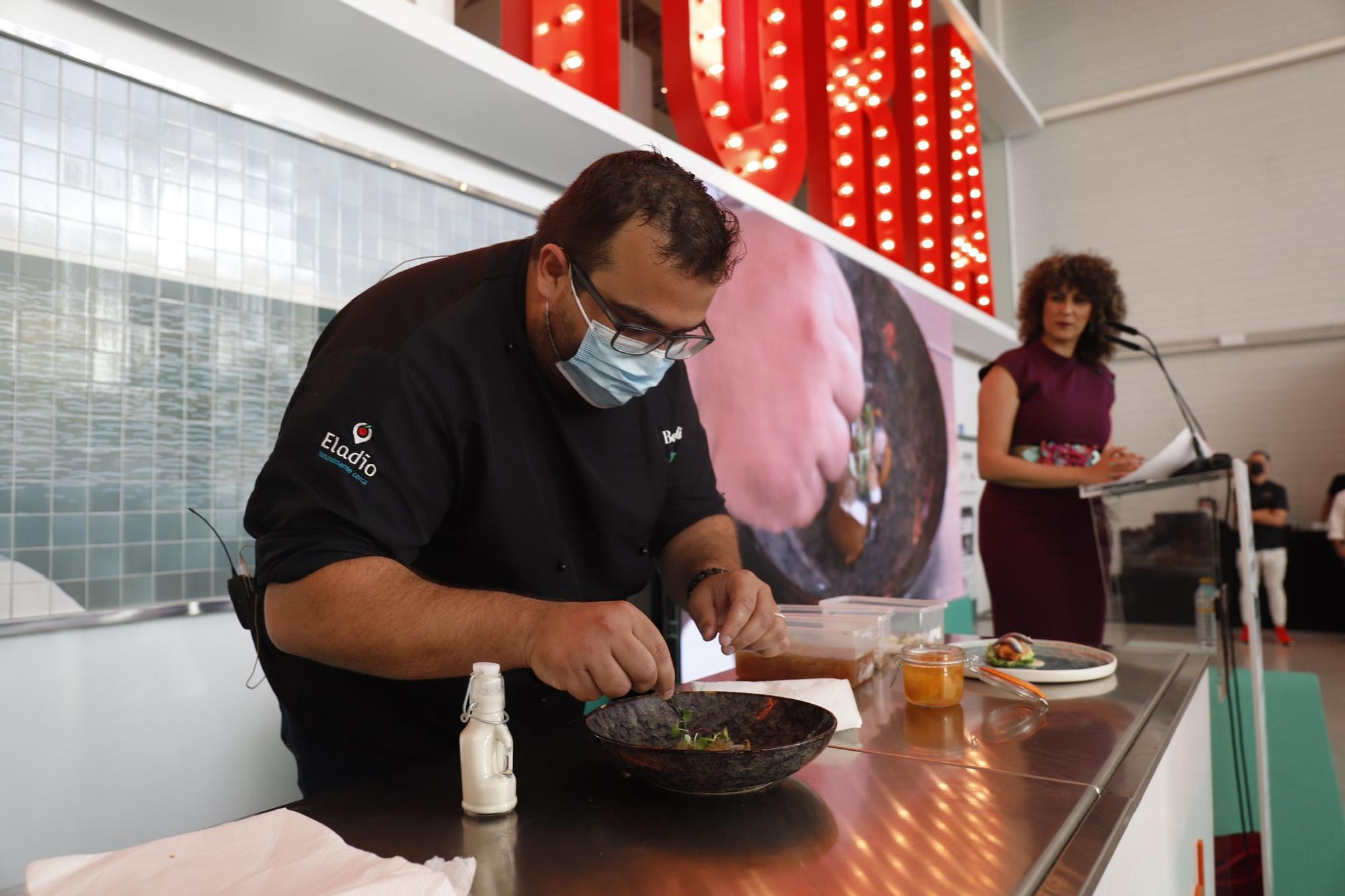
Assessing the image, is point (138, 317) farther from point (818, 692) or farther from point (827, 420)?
point (827, 420)

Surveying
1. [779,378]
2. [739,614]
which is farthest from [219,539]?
[779,378]

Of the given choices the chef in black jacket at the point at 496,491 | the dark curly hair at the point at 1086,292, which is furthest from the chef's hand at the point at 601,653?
the dark curly hair at the point at 1086,292

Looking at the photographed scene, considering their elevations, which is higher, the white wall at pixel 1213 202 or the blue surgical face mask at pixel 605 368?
the white wall at pixel 1213 202

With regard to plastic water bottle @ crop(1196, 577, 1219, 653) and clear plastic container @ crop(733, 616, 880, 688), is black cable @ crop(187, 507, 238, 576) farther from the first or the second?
plastic water bottle @ crop(1196, 577, 1219, 653)

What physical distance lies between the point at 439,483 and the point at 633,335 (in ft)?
1.09

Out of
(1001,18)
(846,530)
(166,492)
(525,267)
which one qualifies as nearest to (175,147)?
(166,492)

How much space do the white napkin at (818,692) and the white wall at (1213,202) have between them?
773 centimetres

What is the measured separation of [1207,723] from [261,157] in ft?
7.47

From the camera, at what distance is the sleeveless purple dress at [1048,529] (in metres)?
2.67

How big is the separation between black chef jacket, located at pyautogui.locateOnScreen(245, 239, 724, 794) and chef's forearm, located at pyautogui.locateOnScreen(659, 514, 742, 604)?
0.06 meters

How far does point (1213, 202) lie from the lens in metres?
7.54

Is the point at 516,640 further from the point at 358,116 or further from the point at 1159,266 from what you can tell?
the point at 1159,266

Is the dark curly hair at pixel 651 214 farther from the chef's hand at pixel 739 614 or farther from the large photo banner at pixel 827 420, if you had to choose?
the large photo banner at pixel 827 420

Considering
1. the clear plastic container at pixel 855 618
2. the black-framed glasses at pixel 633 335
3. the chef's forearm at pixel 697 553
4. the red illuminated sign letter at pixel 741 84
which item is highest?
the red illuminated sign letter at pixel 741 84
